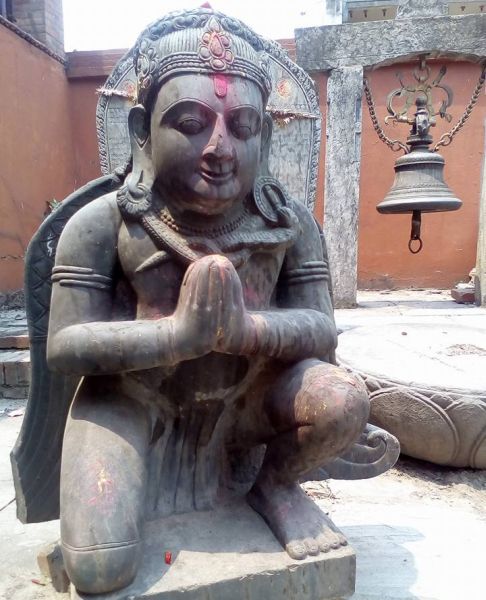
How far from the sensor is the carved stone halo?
1.24 m

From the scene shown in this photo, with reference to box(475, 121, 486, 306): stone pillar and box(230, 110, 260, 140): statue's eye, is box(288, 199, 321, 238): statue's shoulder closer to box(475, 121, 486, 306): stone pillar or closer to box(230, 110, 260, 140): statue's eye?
box(230, 110, 260, 140): statue's eye

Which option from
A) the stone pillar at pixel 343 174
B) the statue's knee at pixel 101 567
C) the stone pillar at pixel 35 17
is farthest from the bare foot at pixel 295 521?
the stone pillar at pixel 35 17

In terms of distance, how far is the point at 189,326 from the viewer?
3.83 ft

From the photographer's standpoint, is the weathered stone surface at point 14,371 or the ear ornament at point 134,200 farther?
the weathered stone surface at point 14,371

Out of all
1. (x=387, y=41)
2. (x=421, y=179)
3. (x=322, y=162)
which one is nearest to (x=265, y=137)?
(x=421, y=179)

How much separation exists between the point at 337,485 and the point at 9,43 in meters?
5.66

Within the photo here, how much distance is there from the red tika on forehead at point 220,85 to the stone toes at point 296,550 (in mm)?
999

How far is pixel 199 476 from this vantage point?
1470 millimetres

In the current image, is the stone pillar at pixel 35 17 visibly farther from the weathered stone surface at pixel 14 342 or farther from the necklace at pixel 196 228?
the necklace at pixel 196 228

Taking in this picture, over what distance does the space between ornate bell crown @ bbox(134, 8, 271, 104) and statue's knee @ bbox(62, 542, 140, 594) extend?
38.6 inches

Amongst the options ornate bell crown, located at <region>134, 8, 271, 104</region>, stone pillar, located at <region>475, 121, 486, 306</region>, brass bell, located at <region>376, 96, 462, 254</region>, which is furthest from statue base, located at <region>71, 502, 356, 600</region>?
stone pillar, located at <region>475, 121, 486, 306</region>

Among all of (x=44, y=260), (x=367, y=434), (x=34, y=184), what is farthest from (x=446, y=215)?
(x=44, y=260)

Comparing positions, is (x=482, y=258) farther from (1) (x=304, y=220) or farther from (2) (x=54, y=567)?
(2) (x=54, y=567)

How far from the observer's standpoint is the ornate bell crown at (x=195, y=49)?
124 cm
